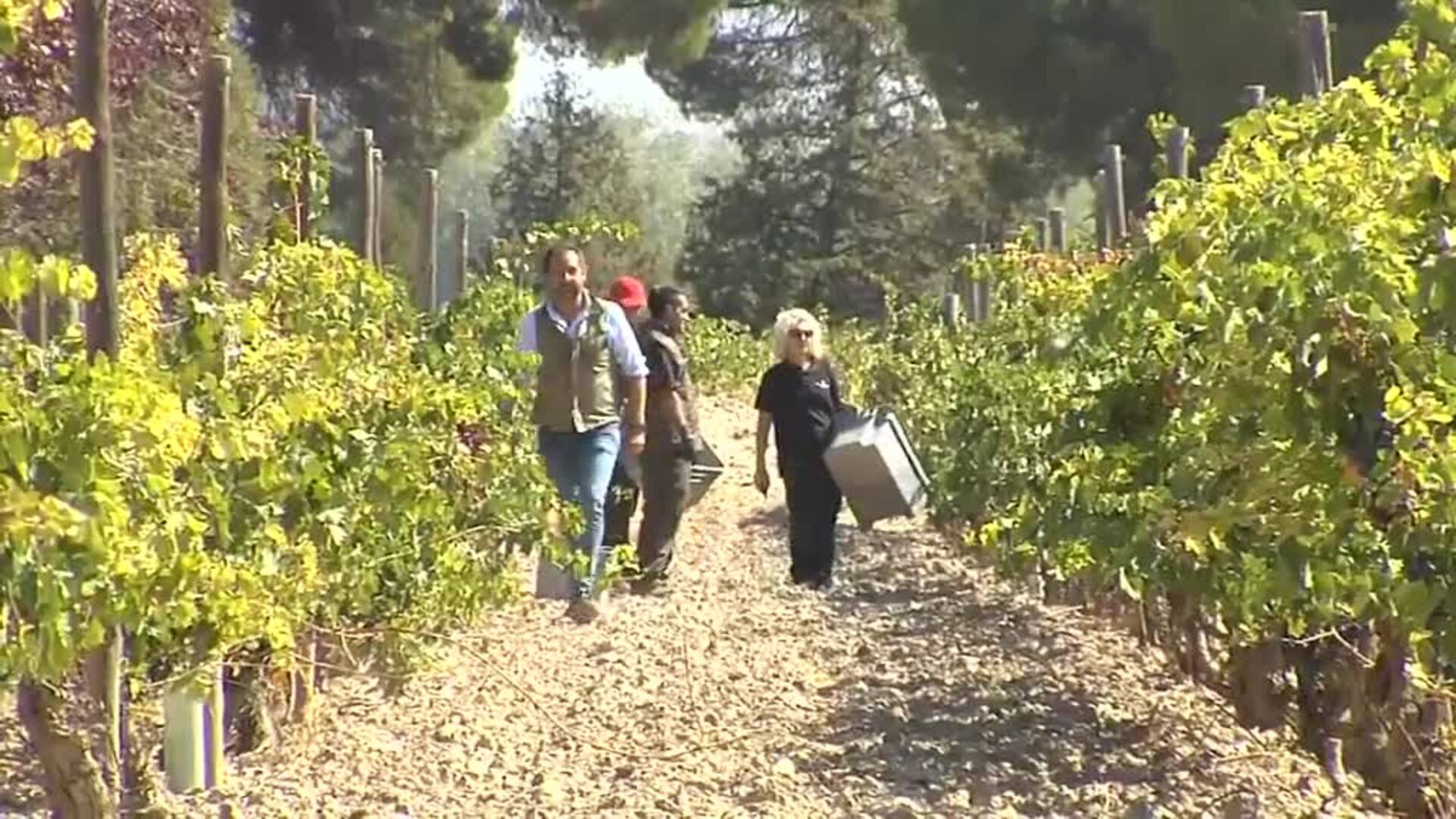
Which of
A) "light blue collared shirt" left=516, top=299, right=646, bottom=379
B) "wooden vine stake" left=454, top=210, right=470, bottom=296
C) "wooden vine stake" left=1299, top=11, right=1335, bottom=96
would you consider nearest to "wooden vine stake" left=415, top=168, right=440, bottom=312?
"wooden vine stake" left=454, top=210, right=470, bottom=296

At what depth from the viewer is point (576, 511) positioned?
6.66 m

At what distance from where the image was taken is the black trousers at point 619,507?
29.6 ft

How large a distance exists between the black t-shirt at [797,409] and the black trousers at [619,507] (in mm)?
594

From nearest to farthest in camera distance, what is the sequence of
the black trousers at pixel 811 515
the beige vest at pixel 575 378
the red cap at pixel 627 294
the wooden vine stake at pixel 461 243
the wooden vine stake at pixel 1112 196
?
the beige vest at pixel 575 378
the black trousers at pixel 811 515
the red cap at pixel 627 294
the wooden vine stake at pixel 1112 196
the wooden vine stake at pixel 461 243

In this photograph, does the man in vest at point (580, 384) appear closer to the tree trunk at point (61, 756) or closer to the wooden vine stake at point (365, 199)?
the wooden vine stake at point (365, 199)

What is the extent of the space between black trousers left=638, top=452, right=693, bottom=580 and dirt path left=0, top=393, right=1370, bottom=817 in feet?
1.30

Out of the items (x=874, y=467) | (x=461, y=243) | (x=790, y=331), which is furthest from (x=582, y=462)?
(x=461, y=243)

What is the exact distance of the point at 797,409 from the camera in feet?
30.4

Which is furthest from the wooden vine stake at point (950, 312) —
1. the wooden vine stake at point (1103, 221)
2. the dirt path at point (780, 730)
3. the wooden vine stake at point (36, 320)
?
the wooden vine stake at point (36, 320)

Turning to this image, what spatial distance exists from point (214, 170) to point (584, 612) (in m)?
2.70

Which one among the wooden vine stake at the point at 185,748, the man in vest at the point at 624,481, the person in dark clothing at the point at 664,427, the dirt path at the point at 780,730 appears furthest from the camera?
the man in vest at the point at 624,481

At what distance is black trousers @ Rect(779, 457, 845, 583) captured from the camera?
9.32m

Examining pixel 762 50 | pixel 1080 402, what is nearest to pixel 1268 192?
pixel 1080 402

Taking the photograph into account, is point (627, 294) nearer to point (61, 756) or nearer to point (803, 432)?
point (803, 432)
